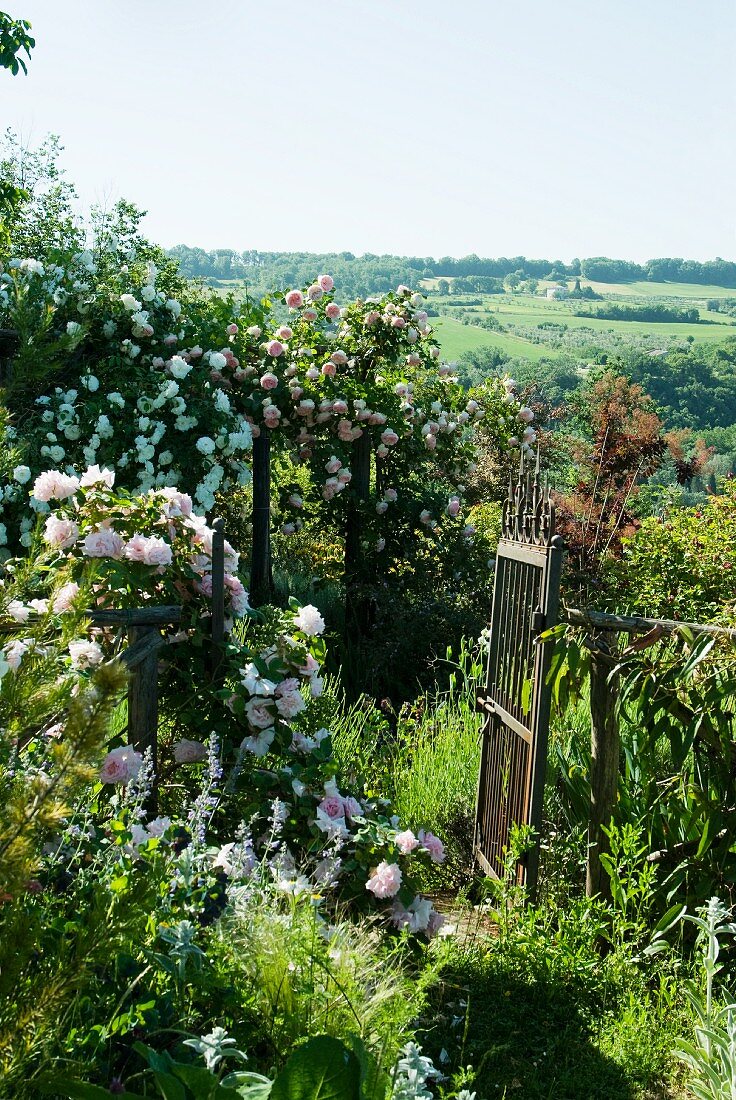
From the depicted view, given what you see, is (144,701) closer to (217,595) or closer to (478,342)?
(217,595)

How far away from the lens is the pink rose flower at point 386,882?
2.80m

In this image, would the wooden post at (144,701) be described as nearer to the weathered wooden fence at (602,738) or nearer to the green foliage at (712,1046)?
the weathered wooden fence at (602,738)

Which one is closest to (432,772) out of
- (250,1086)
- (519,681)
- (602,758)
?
(519,681)

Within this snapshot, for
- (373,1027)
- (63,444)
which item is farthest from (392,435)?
(373,1027)

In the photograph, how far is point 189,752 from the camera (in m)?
3.23

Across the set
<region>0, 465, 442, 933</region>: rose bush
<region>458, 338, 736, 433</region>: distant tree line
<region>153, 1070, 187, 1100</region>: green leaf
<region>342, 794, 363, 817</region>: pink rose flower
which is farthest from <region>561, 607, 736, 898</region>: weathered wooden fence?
<region>458, 338, 736, 433</region>: distant tree line

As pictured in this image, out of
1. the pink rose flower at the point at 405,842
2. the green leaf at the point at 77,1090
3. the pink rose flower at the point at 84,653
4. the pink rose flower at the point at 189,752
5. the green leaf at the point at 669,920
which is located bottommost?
the green leaf at the point at 669,920

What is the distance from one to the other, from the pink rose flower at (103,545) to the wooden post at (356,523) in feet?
14.2

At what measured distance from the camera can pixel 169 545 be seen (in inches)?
126

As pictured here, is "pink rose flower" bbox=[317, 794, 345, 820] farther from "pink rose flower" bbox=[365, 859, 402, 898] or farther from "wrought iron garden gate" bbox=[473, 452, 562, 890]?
"wrought iron garden gate" bbox=[473, 452, 562, 890]

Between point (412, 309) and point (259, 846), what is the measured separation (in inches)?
224

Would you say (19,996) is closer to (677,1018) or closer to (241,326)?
(677,1018)

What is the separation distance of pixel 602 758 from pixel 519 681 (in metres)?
0.51

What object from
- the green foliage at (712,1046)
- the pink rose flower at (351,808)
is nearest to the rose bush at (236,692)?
the pink rose flower at (351,808)
